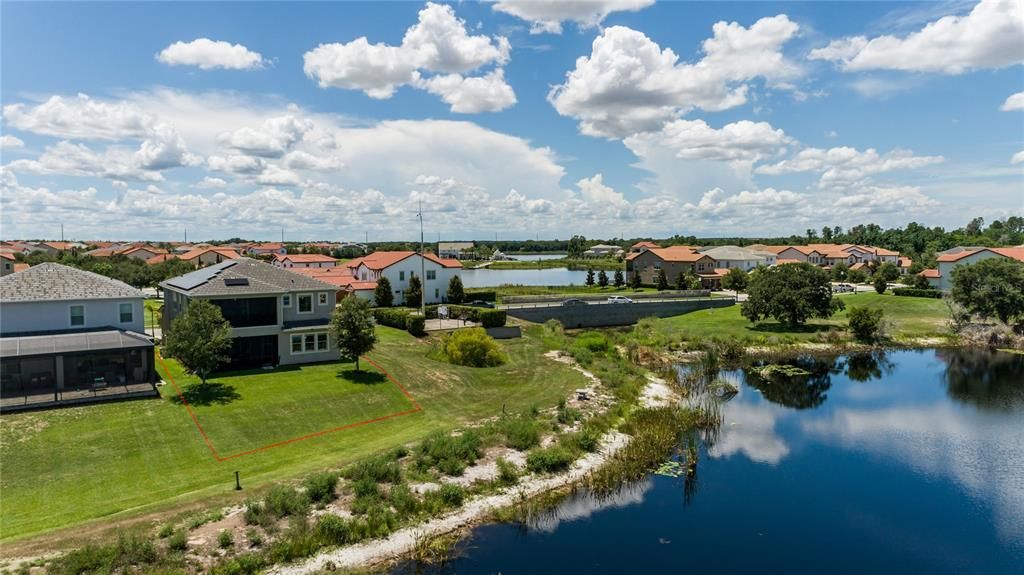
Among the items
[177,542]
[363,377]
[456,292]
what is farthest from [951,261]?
[177,542]

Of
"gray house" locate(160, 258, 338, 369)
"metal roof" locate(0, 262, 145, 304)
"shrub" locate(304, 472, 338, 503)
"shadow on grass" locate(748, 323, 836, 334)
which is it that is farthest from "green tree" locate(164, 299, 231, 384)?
"shadow on grass" locate(748, 323, 836, 334)

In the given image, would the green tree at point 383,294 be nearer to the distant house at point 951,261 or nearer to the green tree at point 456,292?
the green tree at point 456,292

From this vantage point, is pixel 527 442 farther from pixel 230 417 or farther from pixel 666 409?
pixel 230 417

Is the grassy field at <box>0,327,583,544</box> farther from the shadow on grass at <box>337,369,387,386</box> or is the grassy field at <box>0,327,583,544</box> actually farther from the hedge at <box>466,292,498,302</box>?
the hedge at <box>466,292,498,302</box>

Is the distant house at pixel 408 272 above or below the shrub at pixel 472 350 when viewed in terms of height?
above

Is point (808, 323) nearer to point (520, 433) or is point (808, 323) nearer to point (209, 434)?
point (520, 433)

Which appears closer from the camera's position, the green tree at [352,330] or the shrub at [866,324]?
the green tree at [352,330]

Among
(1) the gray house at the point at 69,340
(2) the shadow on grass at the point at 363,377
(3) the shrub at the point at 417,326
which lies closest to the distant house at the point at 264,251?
(3) the shrub at the point at 417,326
